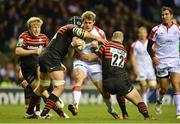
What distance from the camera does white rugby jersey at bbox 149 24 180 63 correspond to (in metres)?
16.5

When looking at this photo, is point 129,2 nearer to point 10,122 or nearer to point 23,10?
point 23,10

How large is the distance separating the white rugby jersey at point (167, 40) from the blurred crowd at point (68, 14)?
9802 mm

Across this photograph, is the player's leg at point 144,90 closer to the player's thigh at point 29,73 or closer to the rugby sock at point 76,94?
the rugby sock at point 76,94

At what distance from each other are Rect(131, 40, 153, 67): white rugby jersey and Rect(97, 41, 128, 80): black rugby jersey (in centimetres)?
674

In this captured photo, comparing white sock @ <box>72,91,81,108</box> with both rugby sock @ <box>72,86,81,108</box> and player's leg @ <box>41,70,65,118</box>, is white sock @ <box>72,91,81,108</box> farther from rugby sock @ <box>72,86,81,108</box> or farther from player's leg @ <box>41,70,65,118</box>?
player's leg @ <box>41,70,65,118</box>

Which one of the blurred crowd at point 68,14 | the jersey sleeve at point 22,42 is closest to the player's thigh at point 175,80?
the jersey sleeve at point 22,42

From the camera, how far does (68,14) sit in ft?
92.2

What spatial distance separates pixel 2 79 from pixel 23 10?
3568 mm

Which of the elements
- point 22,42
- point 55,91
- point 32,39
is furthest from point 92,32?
point 55,91

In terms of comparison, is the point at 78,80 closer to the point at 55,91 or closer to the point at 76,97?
the point at 76,97

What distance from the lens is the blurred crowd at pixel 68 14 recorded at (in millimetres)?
26859

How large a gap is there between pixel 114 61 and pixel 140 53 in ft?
23.1

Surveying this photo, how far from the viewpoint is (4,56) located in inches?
1011

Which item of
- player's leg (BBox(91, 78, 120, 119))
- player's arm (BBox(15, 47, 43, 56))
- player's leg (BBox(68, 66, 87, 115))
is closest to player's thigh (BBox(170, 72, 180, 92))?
player's leg (BBox(91, 78, 120, 119))
